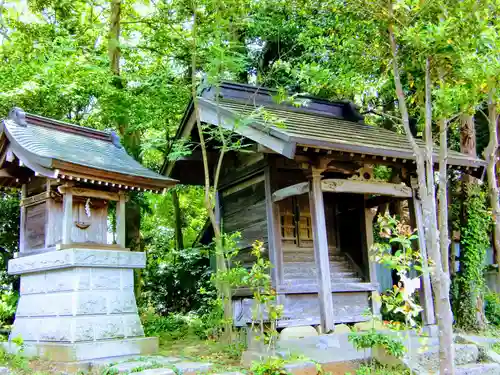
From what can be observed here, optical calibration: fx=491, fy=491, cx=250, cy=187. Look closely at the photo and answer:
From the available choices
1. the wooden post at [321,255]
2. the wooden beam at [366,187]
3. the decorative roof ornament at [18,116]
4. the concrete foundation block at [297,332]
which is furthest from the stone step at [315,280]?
the decorative roof ornament at [18,116]

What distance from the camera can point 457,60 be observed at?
629cm

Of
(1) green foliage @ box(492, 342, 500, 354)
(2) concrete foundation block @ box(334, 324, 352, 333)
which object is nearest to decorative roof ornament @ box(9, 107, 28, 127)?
(2) concrete foundation block @ box(334, 324, 352, 333)

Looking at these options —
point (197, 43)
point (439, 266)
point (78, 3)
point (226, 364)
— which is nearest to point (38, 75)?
point (197, 43)

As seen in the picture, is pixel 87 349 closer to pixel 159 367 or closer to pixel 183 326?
pixel 159 367

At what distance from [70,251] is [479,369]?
22.3 ft

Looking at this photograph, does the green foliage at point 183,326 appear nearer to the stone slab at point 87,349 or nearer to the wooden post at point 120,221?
the stone slab at point 87,349

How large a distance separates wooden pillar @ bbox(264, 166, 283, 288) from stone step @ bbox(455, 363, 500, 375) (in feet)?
10.5

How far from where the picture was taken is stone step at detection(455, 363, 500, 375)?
24.8ft

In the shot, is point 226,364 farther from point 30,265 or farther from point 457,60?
point 457,60

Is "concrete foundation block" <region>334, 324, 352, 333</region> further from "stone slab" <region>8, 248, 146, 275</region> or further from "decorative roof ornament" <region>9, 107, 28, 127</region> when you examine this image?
"decorative roof ornament" <region>9, 107, 28, 127</region>

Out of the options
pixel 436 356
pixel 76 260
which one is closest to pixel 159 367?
pixel 76 260

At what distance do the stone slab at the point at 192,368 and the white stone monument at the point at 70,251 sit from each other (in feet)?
4.75

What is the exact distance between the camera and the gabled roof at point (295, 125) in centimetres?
776

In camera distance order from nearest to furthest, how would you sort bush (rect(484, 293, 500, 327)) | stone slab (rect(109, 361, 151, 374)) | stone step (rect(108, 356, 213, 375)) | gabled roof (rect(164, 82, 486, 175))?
1. stone step (rect(108, 356, 213, 375))
2. stone slab (rect(109, 361, 151, 374))
3. gabled roof (rect(164, 82, 486, 175))
4. bush (rect(484, 293, 500, 327))
